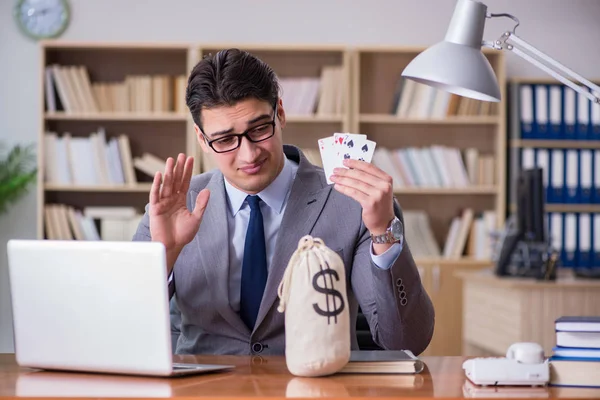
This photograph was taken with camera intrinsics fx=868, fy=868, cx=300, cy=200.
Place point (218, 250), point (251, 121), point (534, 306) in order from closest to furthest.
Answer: point (251, 121) → point (218, 250) → point (534, 306)

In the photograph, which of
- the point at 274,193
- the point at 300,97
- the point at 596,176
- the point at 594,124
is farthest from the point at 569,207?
the point at 274,193

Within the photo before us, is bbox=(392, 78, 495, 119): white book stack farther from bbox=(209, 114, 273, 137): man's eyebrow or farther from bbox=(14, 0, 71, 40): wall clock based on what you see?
bbox=(209, 114, 273, 137): man's eyebrow

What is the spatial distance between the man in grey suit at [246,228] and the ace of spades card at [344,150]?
22cm

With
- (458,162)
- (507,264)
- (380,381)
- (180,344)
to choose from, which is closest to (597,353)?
(380,381)

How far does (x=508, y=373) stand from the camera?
1.47 metres

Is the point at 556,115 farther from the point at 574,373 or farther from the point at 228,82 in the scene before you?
the point at 574,373

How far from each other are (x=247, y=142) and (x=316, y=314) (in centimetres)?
68

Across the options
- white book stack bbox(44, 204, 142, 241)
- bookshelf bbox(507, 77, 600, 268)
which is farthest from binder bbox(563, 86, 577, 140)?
white book stack bbox(44, 204, 142, 241)

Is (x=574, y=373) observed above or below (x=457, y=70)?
below

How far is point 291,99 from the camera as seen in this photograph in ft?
17.2

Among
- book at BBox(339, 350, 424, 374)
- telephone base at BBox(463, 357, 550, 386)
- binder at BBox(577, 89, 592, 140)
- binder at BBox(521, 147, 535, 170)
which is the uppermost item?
binder at BBox(577, 89, 592, 140)

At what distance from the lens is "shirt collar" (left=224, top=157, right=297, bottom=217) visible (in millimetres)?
2186

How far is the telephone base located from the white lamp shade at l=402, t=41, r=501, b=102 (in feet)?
1.64

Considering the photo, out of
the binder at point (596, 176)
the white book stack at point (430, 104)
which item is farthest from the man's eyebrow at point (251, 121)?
the binder at point (596, 176)
